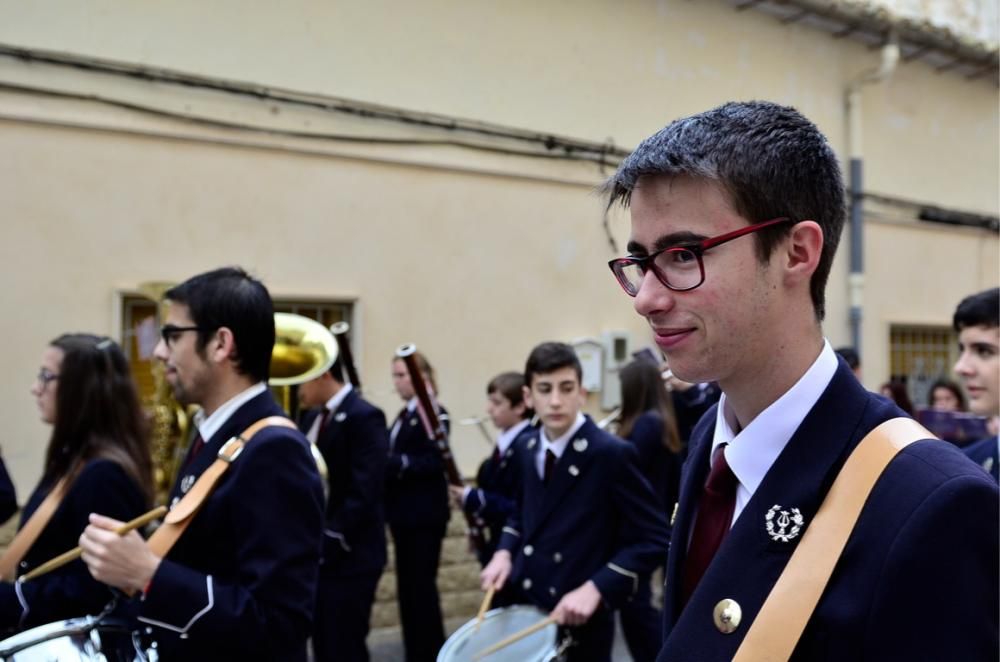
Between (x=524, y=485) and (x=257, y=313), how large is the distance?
189cm

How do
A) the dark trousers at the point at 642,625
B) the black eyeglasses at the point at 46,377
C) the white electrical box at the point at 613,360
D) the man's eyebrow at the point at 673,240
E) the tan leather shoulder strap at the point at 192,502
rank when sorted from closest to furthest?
1. the man's eyebrow at the point at 673,240
2. the tan leather shoulder strap at the point at 192,502
3. the black eyeglasses at the point at 46,377
4. the dark trousers at the point at 642,625
5. the white electrical box at the point at 613,360

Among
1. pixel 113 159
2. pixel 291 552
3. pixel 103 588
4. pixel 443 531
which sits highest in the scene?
pixel 113 159

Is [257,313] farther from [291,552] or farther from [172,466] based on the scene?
[172,466]

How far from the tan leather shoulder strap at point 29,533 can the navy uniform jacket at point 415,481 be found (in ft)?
9.67

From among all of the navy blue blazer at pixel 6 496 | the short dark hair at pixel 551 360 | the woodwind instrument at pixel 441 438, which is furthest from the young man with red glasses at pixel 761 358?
the woodwind instrument at pixel 441 438

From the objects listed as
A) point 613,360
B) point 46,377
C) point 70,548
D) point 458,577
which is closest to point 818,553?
point 70,548

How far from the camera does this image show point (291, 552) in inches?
97.6

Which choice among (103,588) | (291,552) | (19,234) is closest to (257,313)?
(291,552)

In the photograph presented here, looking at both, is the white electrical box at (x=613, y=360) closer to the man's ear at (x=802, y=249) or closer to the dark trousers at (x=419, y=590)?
the dark trousers at (x=419, y=590)

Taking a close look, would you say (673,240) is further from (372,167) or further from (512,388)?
(372,167)

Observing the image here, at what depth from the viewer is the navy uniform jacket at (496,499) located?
5.38 meters

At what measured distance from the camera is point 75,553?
111 inches

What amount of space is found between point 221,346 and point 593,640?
6.35 ft

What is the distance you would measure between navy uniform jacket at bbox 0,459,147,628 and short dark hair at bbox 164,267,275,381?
0.78m
